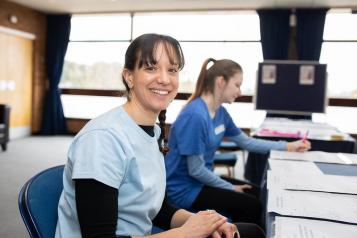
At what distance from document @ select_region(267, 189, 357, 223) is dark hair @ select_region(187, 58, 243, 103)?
0.86m

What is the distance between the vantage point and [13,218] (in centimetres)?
270

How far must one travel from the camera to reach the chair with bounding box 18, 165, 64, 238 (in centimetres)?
81

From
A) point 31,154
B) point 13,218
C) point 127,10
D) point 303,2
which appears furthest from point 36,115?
point 303,2

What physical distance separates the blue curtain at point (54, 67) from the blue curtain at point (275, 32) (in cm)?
372

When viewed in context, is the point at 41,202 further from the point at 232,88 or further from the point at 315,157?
the point at 315,157

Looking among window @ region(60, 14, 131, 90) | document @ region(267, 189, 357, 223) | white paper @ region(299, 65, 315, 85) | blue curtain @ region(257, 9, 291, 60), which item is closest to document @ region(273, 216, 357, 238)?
document @ region(267, 189, 357, 223)

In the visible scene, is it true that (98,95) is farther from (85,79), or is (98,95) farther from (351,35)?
(351,35)

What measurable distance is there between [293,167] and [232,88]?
567 millimetres

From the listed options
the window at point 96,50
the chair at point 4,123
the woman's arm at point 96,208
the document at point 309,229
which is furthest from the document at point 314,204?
the window at point 96,50

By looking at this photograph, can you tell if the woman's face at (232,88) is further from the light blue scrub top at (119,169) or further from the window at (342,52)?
the window at (342,52)

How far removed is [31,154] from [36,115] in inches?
85.1

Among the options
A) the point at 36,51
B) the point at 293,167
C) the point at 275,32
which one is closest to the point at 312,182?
the point at 293,167

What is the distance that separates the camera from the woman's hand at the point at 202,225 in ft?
3.06

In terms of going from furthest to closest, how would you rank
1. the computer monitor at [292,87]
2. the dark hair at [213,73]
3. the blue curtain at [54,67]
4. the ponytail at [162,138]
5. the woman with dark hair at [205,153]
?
the blue curtain at [54,67], the computer monitor at [292,87], the dark hair at [213,73], the woman with dark hair at [205,153], the ponytail at [162,138]
